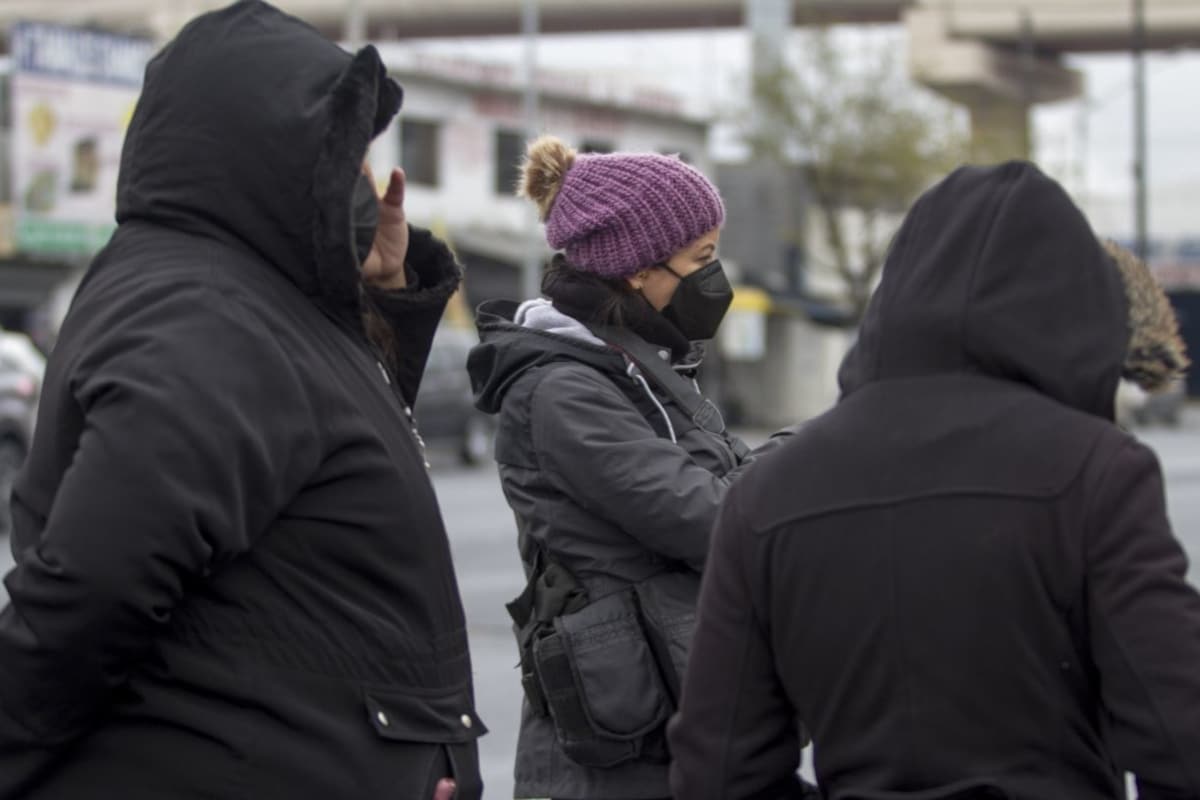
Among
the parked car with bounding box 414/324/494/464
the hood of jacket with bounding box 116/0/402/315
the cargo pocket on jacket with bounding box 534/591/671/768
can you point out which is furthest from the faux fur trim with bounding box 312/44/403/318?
the parked car with bounding box 414/324/494/464

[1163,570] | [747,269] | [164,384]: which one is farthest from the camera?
[747,269]

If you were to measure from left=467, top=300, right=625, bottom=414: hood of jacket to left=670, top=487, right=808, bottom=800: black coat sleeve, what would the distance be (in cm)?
100

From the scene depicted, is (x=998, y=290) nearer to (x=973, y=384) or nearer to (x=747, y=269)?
(x=973, y=384)

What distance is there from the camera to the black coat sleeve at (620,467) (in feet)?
10.6

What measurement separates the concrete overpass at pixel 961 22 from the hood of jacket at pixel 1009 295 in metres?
35.8

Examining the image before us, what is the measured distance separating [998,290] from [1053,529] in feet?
1.03

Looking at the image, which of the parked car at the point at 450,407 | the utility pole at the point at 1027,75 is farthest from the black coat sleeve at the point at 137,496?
the utility pole at the point at 1027,75

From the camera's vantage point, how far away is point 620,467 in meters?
3.28

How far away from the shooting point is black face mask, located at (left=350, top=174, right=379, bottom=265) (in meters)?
2.70

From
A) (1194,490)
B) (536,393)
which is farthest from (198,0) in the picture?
(536,393)

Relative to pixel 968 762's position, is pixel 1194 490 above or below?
below

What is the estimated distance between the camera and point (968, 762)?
7.50 feet

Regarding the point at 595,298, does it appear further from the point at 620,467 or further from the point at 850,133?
the point at 850,133

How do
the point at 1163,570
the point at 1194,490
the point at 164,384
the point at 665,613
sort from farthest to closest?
the point at 1194,490 → the point at 665,613 → the point at 164,384 → the point at 1163,570
